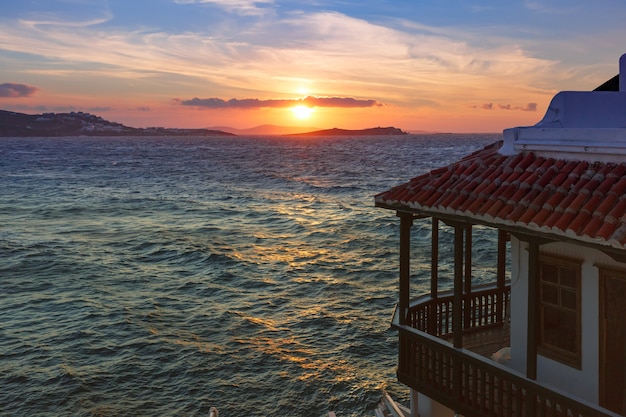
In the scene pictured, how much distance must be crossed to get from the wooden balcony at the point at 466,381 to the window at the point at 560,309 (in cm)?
78

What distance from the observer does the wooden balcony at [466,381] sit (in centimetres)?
815

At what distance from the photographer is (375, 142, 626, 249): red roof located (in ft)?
23.4

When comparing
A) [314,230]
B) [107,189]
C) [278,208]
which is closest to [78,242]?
[314,230]

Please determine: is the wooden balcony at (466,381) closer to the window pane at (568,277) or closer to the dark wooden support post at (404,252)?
the dark wooden support post at (404,252)

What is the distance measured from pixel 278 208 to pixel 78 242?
24.7 m

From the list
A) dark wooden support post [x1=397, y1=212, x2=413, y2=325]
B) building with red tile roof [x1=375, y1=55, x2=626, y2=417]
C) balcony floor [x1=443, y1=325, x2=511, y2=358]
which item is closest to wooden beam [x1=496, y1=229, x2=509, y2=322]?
balcony floor [x1=443, y1=325, x2=511, y2=358]

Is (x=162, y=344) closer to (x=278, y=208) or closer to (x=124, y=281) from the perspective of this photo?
(x=124, y=281)

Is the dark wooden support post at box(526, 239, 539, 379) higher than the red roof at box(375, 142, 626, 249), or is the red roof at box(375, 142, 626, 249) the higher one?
the red roof at box(375, 142, 626, 249)

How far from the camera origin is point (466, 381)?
9.35m

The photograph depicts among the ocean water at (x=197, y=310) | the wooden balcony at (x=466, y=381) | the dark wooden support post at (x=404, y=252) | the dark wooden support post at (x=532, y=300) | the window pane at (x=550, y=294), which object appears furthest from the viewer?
the ocean water at (x=197, y=310)

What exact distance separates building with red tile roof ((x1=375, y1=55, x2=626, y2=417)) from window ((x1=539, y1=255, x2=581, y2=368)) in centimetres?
1

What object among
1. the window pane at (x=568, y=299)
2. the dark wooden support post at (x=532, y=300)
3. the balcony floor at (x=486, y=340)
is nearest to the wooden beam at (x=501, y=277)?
the balcony floor at (x=486, y=340)

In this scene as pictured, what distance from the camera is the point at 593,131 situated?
8.41 metres

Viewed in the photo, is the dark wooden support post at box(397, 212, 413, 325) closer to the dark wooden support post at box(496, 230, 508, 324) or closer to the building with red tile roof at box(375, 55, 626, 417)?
the building with red tile roof at box(375, 55, 626, 417)
